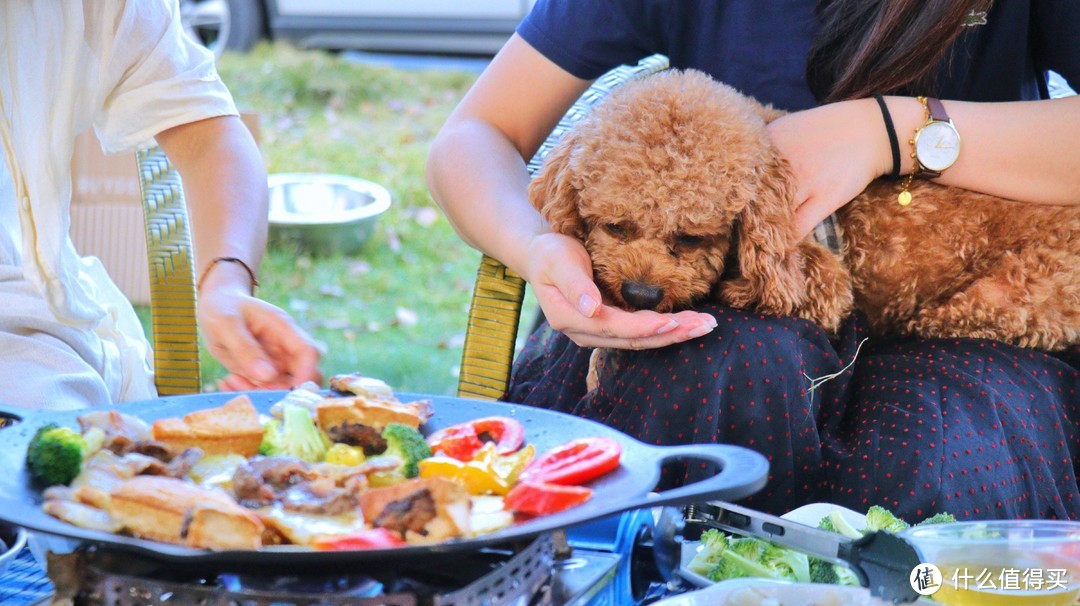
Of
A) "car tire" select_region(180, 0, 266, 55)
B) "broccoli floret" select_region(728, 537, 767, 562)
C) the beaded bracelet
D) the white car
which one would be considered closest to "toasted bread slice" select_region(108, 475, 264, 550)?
"broccoli floret" select_region(728, 537, 767, 562)

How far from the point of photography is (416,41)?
24.9 feet

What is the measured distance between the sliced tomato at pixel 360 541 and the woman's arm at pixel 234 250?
51cm

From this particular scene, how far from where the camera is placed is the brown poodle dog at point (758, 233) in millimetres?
1727

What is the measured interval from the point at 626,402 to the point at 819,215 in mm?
494

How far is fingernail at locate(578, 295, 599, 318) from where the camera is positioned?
1.51 m

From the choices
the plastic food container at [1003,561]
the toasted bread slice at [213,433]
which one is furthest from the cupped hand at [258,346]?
the plastic food container at [1003,561]

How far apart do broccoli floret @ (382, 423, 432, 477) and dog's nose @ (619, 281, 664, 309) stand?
2.22 ft

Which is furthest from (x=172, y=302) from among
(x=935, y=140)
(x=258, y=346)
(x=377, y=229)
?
(x=377, y=229)

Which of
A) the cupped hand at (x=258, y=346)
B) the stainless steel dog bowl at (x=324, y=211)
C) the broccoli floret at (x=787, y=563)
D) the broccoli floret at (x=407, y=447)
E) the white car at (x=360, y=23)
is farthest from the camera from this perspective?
the white car at (x=360, y=23)

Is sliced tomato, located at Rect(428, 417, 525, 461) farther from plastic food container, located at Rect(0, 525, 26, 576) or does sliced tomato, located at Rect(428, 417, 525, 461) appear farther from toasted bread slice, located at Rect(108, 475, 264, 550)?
plastic food container, located at Rect(0, 525, 26, 576)

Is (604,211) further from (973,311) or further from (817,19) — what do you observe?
(973,311)

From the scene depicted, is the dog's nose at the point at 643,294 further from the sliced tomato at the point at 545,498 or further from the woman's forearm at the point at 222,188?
the sliced tomato at the point at 545,498

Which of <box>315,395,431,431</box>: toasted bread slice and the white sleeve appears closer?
<box>315,395,431,431</box>: toasted bread slice

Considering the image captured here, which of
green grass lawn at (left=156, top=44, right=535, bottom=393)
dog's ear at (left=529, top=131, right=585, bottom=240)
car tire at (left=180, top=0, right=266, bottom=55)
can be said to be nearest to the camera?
dog's ear at (left=529, top=131, right=585, bottom=240)
